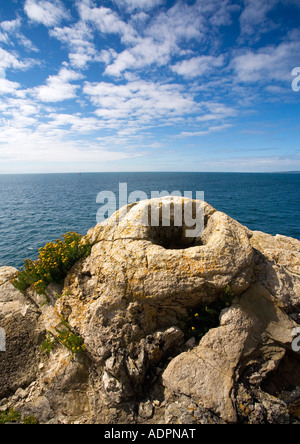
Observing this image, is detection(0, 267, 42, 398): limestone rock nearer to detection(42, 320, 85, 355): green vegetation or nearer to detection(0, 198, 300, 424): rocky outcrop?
detection(0, 198, 300, 424): rocky outcrop

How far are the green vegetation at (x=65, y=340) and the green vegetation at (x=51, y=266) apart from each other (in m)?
2.17

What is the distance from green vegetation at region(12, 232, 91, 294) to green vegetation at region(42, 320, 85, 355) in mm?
2174

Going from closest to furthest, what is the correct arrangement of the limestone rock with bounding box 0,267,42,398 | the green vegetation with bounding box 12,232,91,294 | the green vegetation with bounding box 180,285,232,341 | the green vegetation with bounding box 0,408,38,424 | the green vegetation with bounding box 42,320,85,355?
1. the green vegetation with bounding box 0,408,38,424
2. the green vegetation with bounding box 42,320,85,355
3. the limestone rock with bounding box 0,267,42,398
4. the green vegetation with bounding box 180,285,232,341
5. the green vegetation with bounding box 12,232,91,294

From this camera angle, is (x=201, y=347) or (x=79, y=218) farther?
(x=79, y=218)

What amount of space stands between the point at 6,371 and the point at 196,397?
23.9 feet

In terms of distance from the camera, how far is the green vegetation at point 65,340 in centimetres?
816

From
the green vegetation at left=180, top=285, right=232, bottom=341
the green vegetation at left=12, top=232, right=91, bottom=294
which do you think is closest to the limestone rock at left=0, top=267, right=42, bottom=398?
the green vegetation at left=12, top=232, right=91, bottom=294

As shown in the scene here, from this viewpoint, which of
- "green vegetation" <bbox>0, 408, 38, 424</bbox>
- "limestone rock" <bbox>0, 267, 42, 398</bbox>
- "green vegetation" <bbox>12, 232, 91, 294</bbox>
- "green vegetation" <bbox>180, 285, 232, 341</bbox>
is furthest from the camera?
"green vegetation" <bbox>12, 232, 91, 294</bbox>

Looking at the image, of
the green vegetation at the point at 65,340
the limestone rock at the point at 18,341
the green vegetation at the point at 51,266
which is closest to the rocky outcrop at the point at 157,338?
the limestone rock at the point at 18,341

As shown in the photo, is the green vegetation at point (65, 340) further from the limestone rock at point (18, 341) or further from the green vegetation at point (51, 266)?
the green vegetation at point (51, 266)

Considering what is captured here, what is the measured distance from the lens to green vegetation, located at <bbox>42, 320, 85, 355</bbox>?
8156mm

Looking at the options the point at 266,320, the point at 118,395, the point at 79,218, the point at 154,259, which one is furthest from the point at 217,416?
the point at 79,218

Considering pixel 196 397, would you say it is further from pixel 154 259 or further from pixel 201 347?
pixel 154 259

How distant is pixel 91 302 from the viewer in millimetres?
9000
